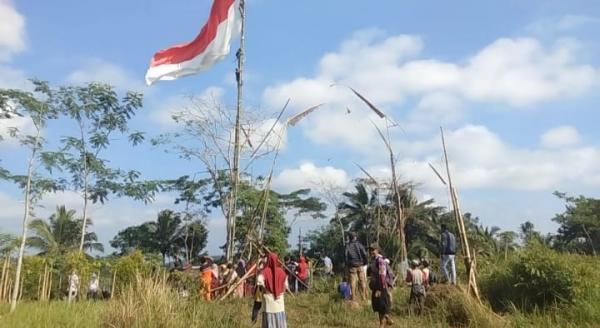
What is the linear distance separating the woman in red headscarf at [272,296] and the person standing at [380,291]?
2275mm

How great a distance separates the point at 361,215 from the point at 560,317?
1113 inches

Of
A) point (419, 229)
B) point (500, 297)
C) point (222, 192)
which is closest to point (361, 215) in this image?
point (419, 229)

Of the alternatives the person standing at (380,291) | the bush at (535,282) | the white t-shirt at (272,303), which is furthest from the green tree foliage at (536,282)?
the white t-shirt at (272,303)

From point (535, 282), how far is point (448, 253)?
2192mm

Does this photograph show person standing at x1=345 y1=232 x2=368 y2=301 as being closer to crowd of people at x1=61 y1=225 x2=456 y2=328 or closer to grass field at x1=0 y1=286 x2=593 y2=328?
crowd of people at x1=61 y1=225 x2=456 y2=328

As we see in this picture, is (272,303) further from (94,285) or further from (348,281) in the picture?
(94,285)

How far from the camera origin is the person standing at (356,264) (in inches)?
524

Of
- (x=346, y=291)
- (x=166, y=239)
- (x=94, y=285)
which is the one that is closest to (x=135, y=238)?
(x=166, y=239)

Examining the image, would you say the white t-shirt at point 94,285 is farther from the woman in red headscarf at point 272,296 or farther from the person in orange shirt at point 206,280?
the woman in red headscarf at point 272,296

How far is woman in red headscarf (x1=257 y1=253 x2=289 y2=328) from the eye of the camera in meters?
9.19

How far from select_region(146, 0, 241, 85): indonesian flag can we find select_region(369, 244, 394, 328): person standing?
234 inches

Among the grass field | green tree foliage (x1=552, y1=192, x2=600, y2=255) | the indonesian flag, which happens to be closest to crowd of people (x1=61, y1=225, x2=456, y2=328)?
the grass field

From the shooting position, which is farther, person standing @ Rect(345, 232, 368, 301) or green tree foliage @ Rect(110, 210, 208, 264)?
green tree foliage @ Rect(110, 210, 208, 264)

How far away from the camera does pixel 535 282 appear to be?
38.2 ft
